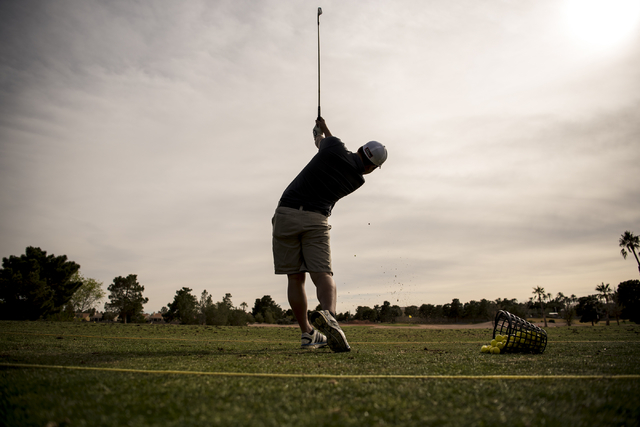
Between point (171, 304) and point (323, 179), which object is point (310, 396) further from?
point (171, 304)

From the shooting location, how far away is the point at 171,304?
223 ft

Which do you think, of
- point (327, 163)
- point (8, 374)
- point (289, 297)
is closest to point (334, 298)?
point (289, 297)

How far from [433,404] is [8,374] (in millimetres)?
2050

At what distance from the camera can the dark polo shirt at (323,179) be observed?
4164 mm

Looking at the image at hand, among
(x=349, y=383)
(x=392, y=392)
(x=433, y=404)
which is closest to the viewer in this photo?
(x=433, y=404)

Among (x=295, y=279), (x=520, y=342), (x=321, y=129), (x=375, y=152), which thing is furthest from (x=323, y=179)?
(x=520, y=342)

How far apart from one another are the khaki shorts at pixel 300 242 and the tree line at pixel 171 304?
3559 centimetres

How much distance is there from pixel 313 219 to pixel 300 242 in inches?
12.3

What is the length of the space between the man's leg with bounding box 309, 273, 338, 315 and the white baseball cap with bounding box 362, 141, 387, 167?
1416 millimetres

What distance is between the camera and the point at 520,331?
3709mm

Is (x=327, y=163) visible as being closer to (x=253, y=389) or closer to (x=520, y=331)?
(x=520, y=331)

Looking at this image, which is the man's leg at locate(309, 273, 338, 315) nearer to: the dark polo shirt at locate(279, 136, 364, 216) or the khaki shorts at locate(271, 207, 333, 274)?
the khaki shorts at locate(271, 207, 333, 274)

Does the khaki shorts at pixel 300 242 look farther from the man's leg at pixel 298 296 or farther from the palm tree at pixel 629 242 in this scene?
the palm tree at pixel 629 242

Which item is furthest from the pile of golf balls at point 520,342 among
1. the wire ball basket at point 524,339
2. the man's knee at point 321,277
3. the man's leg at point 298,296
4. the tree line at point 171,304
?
the tree line at point 171,304
